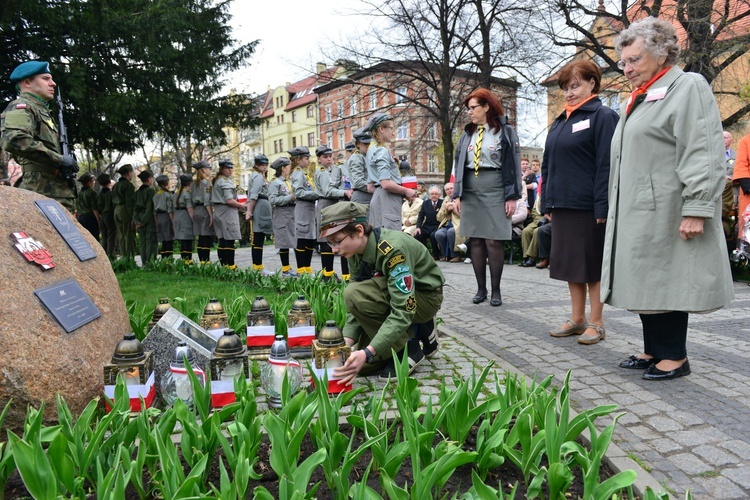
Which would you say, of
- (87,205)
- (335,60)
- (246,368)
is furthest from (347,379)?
(335,60)

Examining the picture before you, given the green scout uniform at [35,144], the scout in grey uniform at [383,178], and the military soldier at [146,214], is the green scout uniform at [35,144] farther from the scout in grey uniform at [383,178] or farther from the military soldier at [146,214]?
the military soldier at [146,214]

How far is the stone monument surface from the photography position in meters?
2.80

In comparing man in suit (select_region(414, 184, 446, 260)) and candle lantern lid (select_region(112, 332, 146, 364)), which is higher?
man in suit (select_region(414, 184, 446, 260))

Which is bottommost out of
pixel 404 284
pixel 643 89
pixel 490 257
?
pixel 490 257

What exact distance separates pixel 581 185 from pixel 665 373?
64.1 inches

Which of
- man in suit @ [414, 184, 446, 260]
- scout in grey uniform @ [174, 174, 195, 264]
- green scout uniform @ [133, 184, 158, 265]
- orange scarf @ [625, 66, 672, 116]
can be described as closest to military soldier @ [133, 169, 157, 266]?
green scout uniform @ [133, 184, 158, 265]

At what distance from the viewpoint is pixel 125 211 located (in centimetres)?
1297

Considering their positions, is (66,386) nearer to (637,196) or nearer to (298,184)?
(637,196)

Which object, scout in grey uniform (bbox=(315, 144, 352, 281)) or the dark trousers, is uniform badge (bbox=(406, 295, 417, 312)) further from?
scout in grey uniform (bbox=(315, 144, 352, 281))

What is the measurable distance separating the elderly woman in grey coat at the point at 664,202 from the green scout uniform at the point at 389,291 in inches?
45.3

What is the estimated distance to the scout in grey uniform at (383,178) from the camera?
6.77 m

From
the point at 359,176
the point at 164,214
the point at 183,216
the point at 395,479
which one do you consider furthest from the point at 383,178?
the point at 164,214

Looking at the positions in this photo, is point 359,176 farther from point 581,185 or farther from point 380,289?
point 380,289

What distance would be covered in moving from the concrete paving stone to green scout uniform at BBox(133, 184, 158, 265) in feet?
39.0
